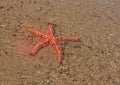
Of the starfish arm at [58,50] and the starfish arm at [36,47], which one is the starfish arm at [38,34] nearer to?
the starfish arm at [36,47]

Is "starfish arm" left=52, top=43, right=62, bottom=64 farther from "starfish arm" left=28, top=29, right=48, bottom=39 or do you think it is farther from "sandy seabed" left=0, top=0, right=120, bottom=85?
"starfish arm" left=28, top=29, right=48, bottom=39

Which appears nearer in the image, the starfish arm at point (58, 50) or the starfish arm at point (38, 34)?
the starfish arm at point (58, 50)

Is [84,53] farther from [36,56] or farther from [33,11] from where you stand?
[33,11]

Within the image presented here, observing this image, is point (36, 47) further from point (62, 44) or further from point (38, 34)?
point (62, 44)

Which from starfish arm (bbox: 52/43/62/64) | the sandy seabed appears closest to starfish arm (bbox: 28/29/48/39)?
the sandy seabed

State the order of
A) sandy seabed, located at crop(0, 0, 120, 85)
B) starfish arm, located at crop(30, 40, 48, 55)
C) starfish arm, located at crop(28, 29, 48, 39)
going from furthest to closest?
starfish arm, located at crop(28, 29, 48, 39) → starfish arm, located at crop(30, 40, 48, 55) → sandy seabed, located at crop(0, 0, 120, 85)

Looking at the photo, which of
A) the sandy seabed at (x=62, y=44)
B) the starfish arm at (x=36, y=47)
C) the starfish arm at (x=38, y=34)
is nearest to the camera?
the sandy seabed at (x=62, y=44)

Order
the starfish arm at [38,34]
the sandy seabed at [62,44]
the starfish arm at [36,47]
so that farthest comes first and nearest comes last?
1. the starfish arm at [38,34]
2. the starfish arm at [36,47]
3. the sandy seabed at [62,44]

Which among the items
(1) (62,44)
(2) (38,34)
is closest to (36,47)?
(2) (38,34)

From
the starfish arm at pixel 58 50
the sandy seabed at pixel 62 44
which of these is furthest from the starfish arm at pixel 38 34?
the starfish arm at pixel 58 50
